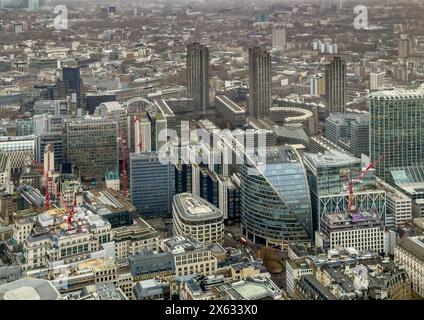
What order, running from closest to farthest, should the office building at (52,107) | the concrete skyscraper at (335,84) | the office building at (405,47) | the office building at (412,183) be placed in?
the office building at (412,183), the office building at (405,47), the office building at (52,107), the concrete skyscraper at (335,84)

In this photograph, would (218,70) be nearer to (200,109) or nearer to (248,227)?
(200,109)

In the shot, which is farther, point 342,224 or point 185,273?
point 342,224

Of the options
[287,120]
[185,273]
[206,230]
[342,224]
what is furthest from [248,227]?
[287,120]

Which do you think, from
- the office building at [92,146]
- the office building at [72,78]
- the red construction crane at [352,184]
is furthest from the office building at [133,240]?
the office building at [72,78]

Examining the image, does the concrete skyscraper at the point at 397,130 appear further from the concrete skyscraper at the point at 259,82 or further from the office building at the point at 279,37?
the office building at the point at 279,37

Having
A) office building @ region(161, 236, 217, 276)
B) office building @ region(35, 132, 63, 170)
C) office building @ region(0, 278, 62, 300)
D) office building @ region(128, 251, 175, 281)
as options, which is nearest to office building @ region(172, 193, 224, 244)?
office building @ region(161, 236, 217, 276)

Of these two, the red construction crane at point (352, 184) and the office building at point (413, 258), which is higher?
the red construction crane at point (352, 184)
